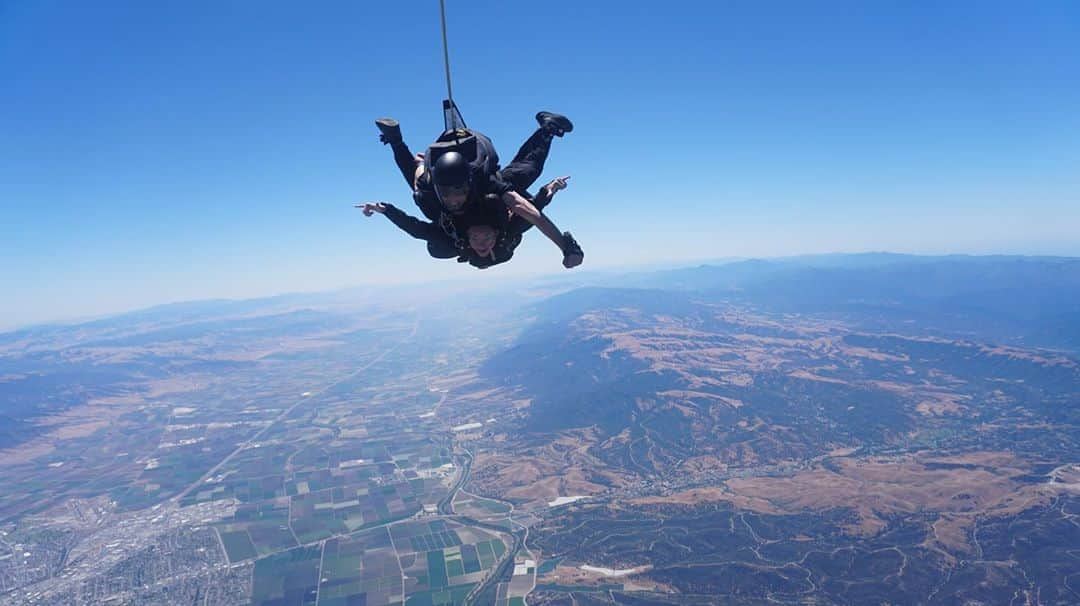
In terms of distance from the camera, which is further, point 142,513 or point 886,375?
point 886,375

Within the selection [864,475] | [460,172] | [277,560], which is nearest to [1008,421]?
[864,475]

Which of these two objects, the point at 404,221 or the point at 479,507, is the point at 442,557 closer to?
the point at 479,507

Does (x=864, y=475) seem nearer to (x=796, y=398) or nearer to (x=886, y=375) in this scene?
(x=796, y=398)

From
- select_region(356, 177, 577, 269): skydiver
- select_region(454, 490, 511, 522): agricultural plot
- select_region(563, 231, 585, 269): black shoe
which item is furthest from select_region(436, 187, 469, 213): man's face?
select_region(454, 490, 511, 522): agricultural plot

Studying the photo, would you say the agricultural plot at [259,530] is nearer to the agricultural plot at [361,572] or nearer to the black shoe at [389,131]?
the agricultural plot at [361,572]

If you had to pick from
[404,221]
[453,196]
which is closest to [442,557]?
[404,221]

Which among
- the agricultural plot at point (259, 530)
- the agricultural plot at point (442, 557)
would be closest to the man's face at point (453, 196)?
the agricultural plot at point (442, 557)

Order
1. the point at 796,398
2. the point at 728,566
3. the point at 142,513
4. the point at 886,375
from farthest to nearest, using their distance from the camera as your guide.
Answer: the point at 886,375, the point at 796,398, the point at 142,513, the point at 728,566

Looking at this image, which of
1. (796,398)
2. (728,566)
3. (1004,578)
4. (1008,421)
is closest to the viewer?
(1004,578)
